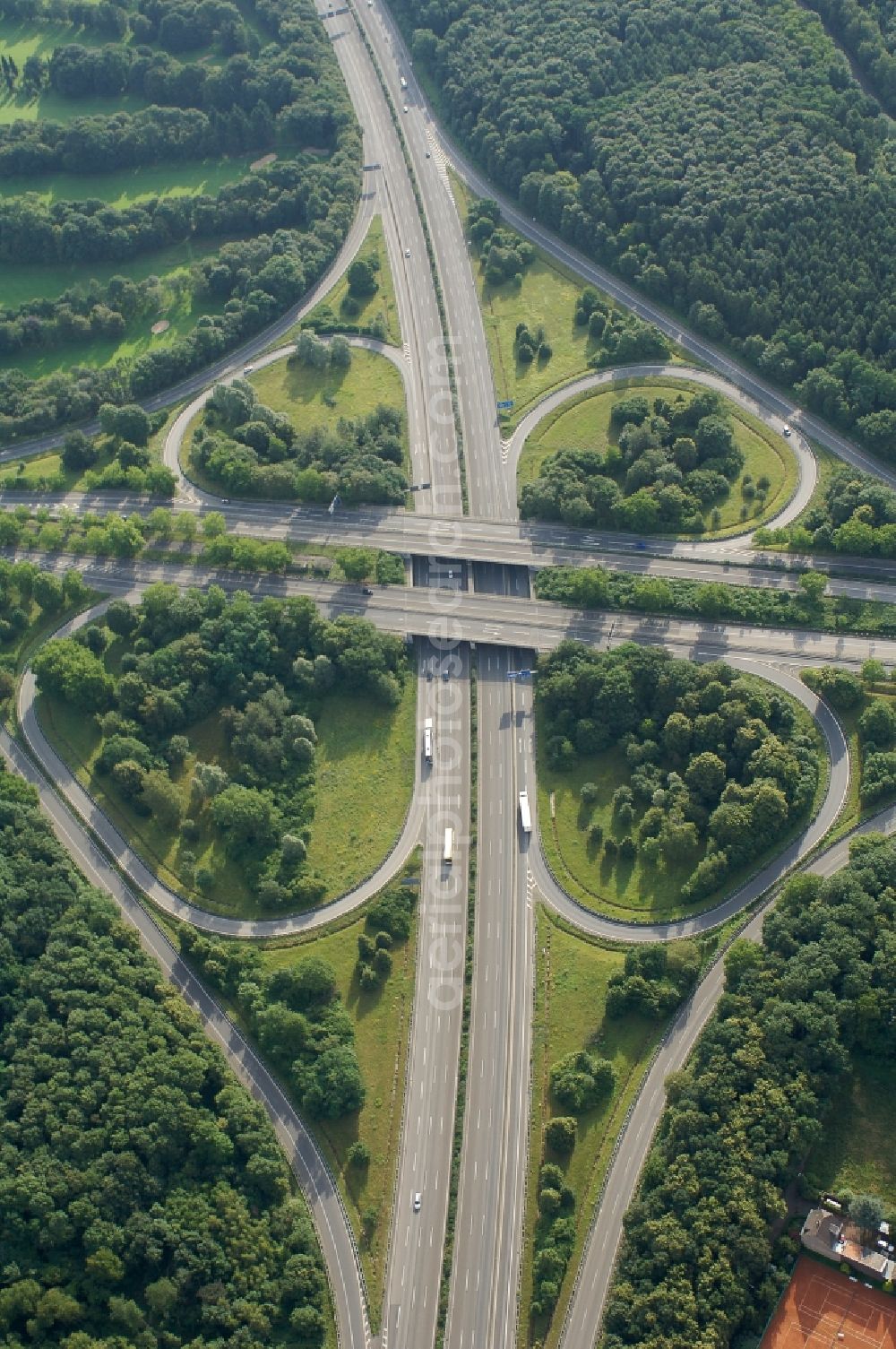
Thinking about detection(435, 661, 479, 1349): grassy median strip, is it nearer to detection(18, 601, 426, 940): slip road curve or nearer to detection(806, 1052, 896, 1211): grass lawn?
detection(18, 601, 426, 940): slip road curve

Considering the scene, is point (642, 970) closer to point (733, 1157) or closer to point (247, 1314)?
point (733, 1157)

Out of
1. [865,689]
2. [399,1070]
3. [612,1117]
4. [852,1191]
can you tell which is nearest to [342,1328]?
[399,1070]

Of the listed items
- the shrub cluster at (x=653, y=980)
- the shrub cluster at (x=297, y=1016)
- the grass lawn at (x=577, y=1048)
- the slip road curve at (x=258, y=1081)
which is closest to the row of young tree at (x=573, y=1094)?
the shrub cluster at (x=653, y=980)

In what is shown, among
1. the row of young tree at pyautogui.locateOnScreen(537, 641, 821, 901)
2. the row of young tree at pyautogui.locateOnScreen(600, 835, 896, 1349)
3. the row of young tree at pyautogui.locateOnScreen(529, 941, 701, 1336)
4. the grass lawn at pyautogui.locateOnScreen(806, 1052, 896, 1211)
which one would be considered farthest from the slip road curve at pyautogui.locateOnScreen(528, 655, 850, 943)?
the grass lawn at pyautogui.locateOnScreen(806, 1052, 896, 1211)

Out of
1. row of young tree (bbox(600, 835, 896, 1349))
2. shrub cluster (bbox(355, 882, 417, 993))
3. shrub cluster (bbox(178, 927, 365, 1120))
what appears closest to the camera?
row of young tree (bbox(600, 835, 896, 1349))

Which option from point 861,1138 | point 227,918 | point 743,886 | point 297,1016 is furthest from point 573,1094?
point 227,918

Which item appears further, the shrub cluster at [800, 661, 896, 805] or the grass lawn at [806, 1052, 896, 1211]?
the shrub cluster at [800, 661, 896, 805]

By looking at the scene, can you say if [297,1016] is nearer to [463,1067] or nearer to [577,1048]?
[463,1067]
